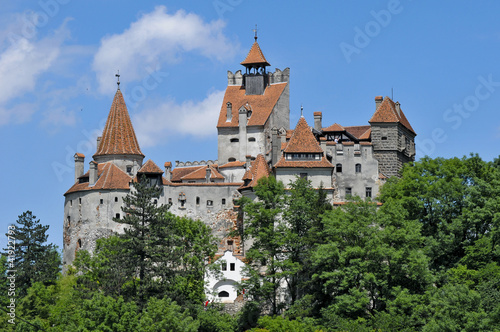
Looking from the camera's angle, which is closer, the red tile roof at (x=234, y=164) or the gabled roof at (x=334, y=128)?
the gabled roof at (x=334, y=128)

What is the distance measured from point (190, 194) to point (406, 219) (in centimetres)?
2138

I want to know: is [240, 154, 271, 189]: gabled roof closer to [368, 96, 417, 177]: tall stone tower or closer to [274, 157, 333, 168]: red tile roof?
[274, 157, 333, 168]: red tile roof

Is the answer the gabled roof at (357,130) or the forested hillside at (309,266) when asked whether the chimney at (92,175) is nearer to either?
the forested hillside at (309,266)

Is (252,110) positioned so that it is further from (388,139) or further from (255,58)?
(388,139)

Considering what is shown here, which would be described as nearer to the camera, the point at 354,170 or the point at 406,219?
the point at 406,219

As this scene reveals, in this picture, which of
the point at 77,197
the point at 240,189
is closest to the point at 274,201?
the point at 240,189

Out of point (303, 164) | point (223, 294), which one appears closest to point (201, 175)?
point (303, 164)

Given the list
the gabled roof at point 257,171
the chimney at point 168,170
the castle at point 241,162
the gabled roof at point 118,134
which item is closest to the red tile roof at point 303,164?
the castle at point 241,162

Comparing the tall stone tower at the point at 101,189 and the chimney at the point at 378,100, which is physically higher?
the chimney at the point at 378,100

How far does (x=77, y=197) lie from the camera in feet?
313

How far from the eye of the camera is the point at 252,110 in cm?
10162

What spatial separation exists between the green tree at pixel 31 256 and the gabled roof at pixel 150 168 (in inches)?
430

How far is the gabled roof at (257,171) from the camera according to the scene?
8765 cm

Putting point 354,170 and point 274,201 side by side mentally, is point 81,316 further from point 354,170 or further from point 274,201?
point 354,170
